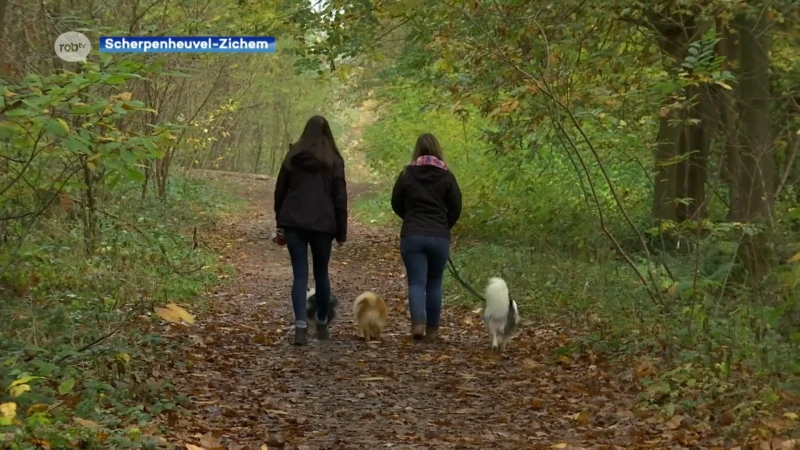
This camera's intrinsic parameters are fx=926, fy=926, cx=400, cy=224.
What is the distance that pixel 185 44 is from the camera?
11672 mm

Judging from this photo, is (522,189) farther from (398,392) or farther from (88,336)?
(88,336)

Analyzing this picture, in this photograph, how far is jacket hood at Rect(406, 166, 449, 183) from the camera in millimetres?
9234

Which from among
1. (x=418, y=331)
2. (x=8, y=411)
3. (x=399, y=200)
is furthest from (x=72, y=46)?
(x=418, y=331)

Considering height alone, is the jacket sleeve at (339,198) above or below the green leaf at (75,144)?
below

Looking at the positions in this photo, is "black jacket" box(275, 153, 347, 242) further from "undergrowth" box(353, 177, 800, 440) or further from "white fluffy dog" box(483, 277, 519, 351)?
"undergrowth" box(353, 177, 800, 440)

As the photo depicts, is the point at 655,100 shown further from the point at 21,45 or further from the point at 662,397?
the point at 21,45

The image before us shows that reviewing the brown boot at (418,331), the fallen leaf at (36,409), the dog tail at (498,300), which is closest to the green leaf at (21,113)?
the fallen leaf at (36,409)

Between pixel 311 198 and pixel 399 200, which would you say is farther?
pixel 399 200

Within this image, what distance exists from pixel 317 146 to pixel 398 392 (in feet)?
8.84

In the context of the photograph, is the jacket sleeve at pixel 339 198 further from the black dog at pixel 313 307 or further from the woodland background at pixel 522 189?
the woodland background at pixel 522 189

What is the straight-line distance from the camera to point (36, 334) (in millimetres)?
6898

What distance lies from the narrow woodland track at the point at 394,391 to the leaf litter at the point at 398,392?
0.01 metres

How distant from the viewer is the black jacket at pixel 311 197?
28.7ft

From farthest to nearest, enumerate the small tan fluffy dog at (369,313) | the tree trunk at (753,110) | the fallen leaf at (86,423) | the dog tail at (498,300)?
the tree trunk at (753,110)
the small tan fluffy dog at (369,313)
the dog tail at (498,300)
the fallen leaf at (86,423)
